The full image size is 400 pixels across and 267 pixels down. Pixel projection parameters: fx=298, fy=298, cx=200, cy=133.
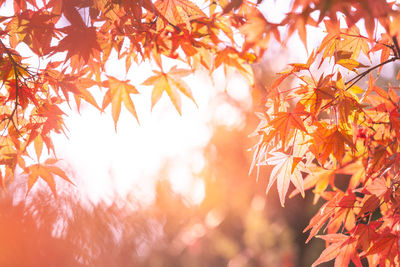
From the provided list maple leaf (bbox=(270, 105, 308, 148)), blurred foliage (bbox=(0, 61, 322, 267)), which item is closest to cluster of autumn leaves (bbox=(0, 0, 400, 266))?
maple leaf (bbox=(270, 105, 308, 148))

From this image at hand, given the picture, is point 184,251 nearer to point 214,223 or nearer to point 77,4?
point 214,223

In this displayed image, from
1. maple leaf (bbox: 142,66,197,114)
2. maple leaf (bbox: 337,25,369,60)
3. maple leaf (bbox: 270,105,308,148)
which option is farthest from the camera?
maple leaf (bbox: 142,66,197,114)

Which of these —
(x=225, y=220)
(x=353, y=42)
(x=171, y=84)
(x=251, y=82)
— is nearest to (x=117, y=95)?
(x=171, y=84)

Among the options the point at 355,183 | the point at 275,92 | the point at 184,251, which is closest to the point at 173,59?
the point at 275,92

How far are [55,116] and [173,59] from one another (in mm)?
349

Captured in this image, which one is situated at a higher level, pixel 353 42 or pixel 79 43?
Answer: pixel 79 43

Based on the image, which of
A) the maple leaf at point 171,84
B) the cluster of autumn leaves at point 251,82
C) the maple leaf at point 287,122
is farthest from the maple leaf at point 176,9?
the maple leaf at point 287,122

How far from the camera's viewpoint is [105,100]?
0.72 m

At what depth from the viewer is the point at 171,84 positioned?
31.0 inches

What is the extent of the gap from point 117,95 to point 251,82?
369 mm

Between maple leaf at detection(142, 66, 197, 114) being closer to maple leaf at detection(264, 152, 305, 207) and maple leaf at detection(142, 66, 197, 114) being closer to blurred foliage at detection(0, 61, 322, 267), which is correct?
maple leaf at detection(264, 152, 305, 207)

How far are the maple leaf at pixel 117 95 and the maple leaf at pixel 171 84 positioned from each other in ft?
0.19

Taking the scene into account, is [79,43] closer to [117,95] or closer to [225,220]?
[117,95]

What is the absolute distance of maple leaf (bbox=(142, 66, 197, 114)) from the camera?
779mm
